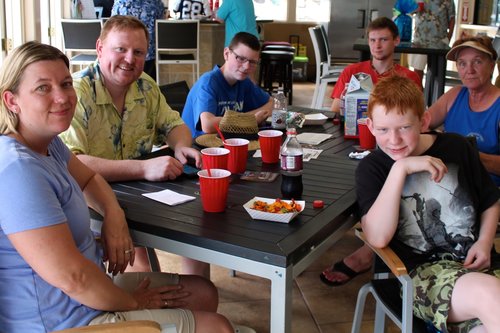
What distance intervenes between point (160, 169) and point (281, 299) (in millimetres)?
761

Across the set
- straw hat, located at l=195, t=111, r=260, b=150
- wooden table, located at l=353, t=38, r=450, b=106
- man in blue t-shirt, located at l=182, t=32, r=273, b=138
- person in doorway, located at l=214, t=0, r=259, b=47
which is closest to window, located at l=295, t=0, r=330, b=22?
person in doorway, located at l=214, t=0, r=259, b=47

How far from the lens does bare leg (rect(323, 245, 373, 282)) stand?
2953 millimetres

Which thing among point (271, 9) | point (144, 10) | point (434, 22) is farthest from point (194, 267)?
point (271, 9)

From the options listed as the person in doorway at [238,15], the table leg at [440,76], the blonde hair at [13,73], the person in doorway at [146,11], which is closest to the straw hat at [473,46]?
the blonde hair at [13,73]

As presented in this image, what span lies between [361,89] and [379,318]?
1150 millimetres

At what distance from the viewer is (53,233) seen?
4.59 ft

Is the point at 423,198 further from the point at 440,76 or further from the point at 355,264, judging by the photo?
the point at 440,76

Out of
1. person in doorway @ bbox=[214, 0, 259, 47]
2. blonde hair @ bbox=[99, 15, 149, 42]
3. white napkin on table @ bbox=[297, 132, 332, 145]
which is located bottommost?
white napkin on table @ bbox=[297, 132, 332, 145]

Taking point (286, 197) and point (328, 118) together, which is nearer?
point (286, 197)

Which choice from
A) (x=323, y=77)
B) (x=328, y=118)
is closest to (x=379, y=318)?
(x=328, y=118)

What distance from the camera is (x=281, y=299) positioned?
152 cm

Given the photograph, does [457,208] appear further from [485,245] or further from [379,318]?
[379,318]

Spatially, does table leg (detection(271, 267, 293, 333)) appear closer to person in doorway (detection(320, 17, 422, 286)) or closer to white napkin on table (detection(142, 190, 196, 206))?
white napkin on table (detection(142, 190, 196, 206))

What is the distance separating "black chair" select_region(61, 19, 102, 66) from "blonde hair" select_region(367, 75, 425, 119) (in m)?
5.31
